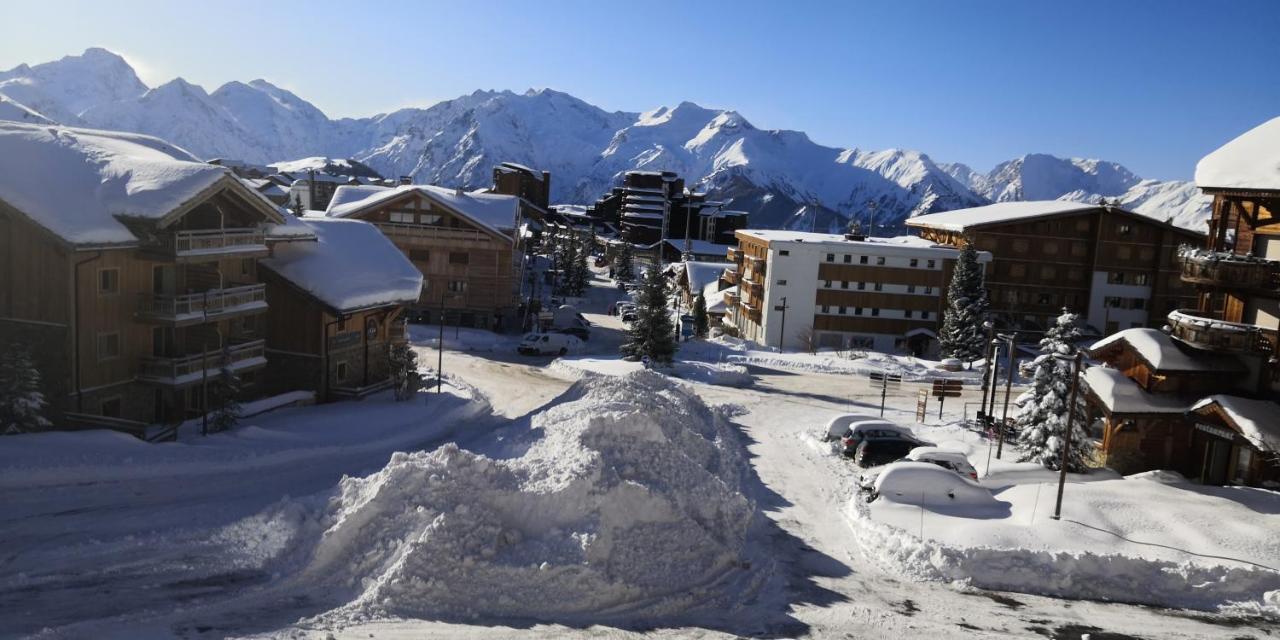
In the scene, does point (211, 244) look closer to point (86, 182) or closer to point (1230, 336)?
A: point (86, 182)

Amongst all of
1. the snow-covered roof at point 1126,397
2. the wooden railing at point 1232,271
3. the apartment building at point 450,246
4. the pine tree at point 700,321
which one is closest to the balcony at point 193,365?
the apartment building at point 450,246

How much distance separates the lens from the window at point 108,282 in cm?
2602

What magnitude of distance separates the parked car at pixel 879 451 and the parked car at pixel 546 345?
26591 mm

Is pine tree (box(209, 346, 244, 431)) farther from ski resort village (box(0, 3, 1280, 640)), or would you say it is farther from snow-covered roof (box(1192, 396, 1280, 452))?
snow-covered roof (box(1192, 396, 1280, 452))

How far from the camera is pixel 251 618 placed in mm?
15258

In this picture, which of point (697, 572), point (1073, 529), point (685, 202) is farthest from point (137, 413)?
point (685, 202)

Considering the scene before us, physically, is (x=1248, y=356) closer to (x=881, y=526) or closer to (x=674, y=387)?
(x=881, y=526)

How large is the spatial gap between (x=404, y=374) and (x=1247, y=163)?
32910 mm

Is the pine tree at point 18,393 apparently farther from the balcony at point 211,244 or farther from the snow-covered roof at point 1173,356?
the snow-covered roof at point 1173,356

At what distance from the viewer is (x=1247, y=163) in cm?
3175

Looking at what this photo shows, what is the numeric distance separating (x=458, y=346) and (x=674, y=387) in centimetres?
1947

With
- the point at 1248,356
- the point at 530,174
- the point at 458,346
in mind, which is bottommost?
the point at 458,346

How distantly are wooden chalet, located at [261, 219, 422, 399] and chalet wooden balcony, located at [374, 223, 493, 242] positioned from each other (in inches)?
776

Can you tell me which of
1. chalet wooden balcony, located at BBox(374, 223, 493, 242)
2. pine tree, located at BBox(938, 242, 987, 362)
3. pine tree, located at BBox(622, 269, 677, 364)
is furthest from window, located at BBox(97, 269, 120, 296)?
pine tree, located at BBox(938, 242, 987, 362)
